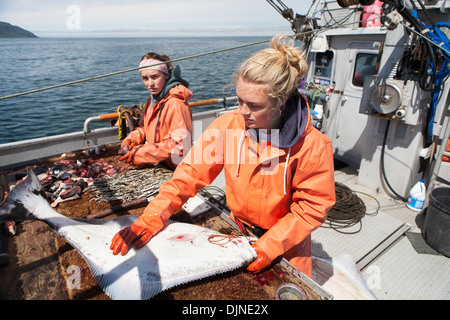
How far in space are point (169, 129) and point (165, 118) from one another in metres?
0.14

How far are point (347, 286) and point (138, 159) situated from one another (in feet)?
8.56

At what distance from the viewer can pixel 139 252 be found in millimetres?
1874

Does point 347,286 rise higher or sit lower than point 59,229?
lower

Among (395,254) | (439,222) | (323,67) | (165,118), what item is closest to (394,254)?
(395,254)

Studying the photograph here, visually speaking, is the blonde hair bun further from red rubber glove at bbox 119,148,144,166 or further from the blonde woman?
red rubber glove at bbox 119,148,144,166

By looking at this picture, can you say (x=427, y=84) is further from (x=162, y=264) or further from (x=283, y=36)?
(x=162, y=264)

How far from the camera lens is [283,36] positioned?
1806mm

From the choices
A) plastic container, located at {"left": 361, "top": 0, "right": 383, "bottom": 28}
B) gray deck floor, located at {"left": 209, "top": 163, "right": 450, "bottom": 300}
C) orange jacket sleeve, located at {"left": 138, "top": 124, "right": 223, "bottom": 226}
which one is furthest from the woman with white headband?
plastic container, located at {"left": 361, "top": 0, "right": 383, "bottom": 28}

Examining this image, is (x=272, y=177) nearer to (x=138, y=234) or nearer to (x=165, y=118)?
(x=138, y=234)

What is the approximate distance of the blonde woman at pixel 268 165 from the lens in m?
1.70

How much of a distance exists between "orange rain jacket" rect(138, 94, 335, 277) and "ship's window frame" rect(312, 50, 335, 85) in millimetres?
5065
